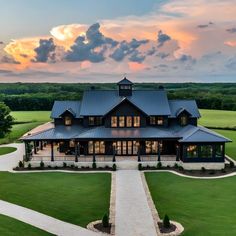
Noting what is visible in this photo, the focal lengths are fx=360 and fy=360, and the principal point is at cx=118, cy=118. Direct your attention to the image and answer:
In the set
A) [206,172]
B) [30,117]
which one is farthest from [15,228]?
[30,117]

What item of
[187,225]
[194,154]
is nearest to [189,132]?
[194,154]

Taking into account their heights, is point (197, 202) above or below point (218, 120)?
above

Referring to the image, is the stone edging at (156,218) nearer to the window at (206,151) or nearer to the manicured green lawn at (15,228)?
the manicured green lawn at (15,228)

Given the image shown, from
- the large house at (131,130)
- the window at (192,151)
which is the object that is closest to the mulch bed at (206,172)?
the large house at (131,130)

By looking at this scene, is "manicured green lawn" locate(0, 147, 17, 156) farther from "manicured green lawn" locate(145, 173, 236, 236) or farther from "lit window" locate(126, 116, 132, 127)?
"manicured green lawn" locate(145, 173, 236, 236)

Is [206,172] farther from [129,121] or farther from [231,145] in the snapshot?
[231,145]

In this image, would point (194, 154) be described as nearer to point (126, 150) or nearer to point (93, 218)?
point (126, 150)

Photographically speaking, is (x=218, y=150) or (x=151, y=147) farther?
(x=151, y=147)
